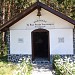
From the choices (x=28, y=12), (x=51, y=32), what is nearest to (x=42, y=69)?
(x=51, y=32)

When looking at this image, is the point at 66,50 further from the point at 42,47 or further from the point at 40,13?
the point at 42,47

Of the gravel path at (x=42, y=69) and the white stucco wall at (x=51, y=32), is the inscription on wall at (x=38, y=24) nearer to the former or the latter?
the white stucco wall at (x=51, y=32)

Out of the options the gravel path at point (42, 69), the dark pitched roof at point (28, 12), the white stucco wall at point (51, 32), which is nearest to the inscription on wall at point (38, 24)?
the white stucco wall at point (51, 32)

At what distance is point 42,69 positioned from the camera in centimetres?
1644

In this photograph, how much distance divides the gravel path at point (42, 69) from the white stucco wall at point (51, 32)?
4.92ft

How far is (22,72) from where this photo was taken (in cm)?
1202

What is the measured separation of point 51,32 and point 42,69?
3.16 meters

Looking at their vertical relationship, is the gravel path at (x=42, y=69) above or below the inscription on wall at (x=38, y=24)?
below

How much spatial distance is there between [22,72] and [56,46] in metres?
7.01

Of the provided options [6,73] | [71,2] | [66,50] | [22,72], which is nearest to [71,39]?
[66,50]

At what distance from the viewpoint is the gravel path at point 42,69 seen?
49.8 feet

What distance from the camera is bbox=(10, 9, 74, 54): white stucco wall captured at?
18.6 m

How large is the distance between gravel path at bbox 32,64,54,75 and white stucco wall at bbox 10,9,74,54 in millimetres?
1499

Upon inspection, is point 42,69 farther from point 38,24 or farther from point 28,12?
point 28,12
